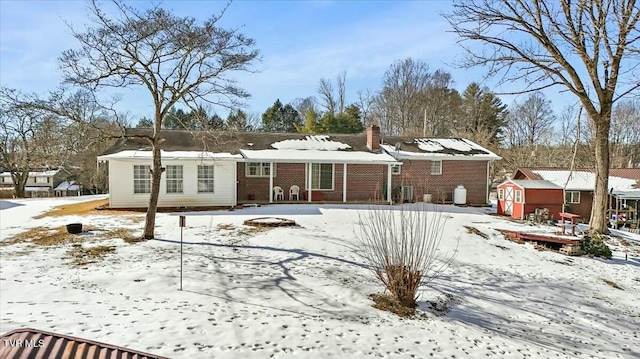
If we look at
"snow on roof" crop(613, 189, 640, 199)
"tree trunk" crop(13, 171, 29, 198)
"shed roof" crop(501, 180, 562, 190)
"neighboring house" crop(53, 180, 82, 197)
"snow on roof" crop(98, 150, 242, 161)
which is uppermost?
"snow on roof" crop(98, 150, 242, 161)

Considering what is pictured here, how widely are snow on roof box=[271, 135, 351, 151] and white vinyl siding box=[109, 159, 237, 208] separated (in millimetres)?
4173

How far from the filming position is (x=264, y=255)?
906 centimetres

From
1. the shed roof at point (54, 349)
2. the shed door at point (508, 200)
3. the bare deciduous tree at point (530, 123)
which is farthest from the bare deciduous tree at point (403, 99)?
the shed roof at point (54, 349)

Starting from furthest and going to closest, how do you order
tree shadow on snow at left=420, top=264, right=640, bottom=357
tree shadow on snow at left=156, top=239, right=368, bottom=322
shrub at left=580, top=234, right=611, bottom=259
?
shrub at left=580, top=234, right=611, bottom=259, tree shadow on snow at left=156, top=239, right=368, bottom=322, tree shadow on snow at left=420, top=264, right=640, bottom=357

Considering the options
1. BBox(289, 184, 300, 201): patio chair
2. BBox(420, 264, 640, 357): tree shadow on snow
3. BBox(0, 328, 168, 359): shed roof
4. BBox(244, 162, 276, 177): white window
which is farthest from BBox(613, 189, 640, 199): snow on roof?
BBox(0, 328, 168, 359): shed roof

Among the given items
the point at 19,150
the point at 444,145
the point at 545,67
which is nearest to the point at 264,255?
the point at 545,67

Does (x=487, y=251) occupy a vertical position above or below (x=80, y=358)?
below

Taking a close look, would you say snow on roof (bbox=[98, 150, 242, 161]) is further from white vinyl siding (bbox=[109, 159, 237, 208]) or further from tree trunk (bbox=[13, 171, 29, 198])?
tree trunk (bbox=[13, 171, 29, 198])

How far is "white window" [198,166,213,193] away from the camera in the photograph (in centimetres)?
1670

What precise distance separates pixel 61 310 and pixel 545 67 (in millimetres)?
16604

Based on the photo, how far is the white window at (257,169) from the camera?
19031 mm

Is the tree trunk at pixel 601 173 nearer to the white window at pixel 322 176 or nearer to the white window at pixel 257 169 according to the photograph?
the white window at pixel 322 176

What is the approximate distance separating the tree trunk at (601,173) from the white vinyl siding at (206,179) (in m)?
15.8

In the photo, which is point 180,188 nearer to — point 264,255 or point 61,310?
point 264,255
